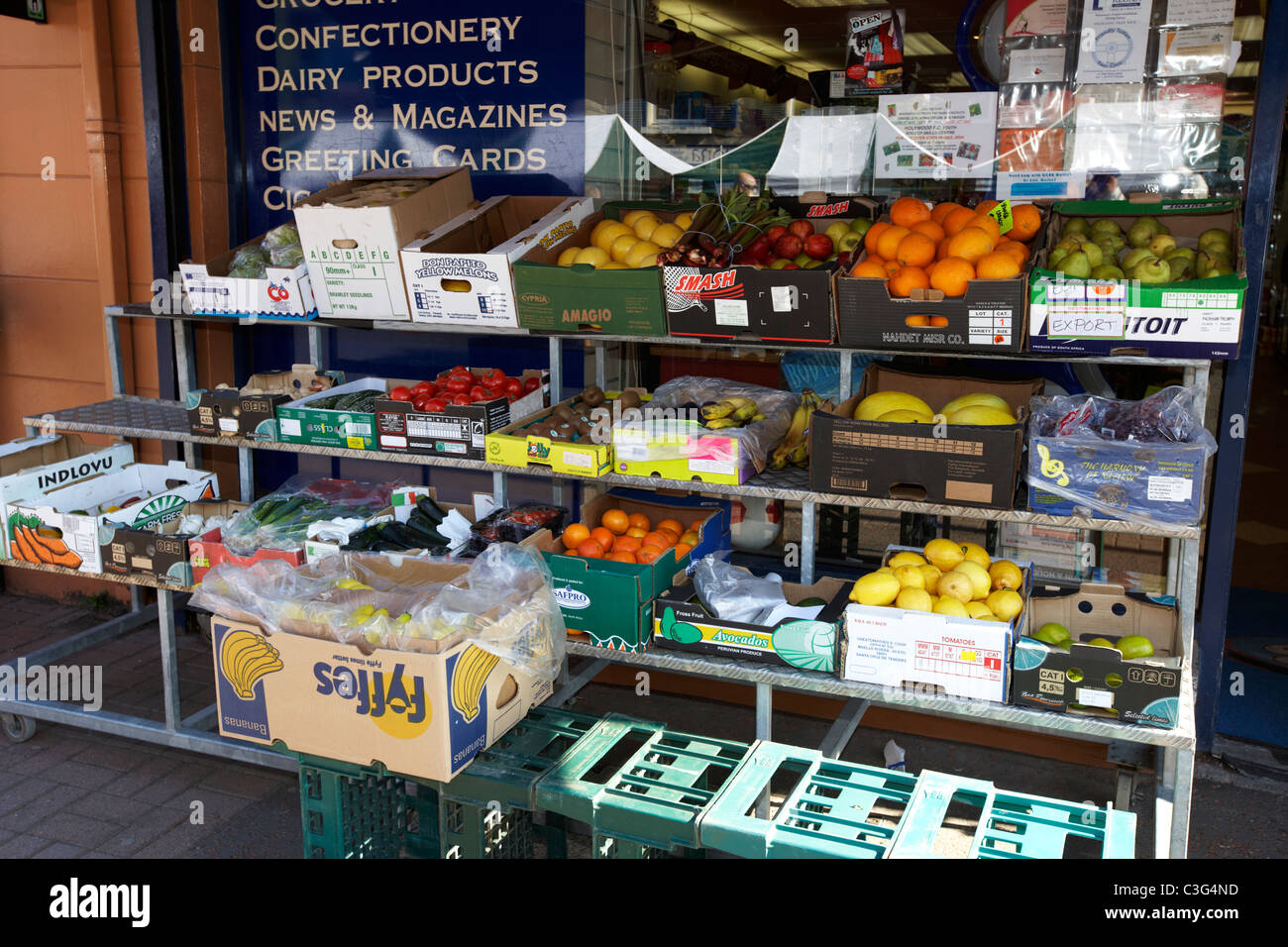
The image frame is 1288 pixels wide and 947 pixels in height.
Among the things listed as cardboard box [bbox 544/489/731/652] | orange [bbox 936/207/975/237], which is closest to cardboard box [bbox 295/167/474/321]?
cardboard box [bbox 544/489/731/652]

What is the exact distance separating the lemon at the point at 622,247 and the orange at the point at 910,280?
1.01 m

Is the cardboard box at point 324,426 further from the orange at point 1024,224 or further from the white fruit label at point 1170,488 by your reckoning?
the white fruit label at point 1170,488

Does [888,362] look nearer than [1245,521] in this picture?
Yes

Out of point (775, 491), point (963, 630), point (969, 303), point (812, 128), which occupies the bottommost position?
point (963, 630)

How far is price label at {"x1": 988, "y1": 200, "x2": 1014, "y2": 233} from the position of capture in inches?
145

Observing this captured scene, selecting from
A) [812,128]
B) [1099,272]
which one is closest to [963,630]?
[1099,272]

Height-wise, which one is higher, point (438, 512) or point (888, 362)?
point (888, 362)

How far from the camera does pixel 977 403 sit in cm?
365

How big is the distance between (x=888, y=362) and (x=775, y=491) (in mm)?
823

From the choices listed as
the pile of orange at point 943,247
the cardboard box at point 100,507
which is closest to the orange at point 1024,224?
the pile of orange at point 943,247

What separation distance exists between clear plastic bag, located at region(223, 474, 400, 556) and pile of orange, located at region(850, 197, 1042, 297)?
224 centimetres

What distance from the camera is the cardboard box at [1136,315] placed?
322cm

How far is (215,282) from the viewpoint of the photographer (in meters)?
4.67
